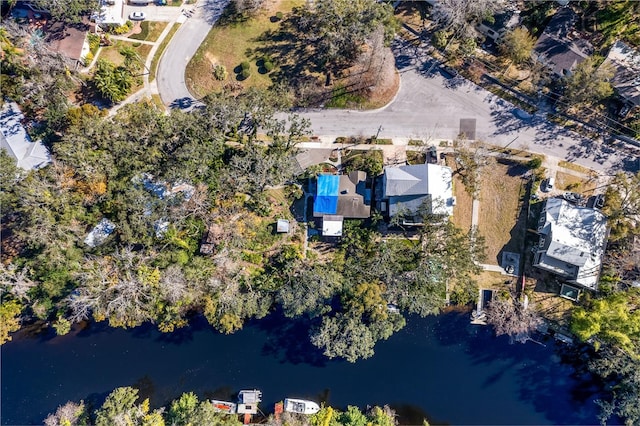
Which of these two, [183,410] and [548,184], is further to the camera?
[548,184]

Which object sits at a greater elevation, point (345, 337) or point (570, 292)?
point (570, 292)

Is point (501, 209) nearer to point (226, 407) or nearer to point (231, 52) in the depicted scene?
point (231, 52)

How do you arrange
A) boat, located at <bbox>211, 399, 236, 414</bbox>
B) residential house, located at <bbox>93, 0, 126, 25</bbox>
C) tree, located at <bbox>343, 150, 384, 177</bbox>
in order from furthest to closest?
residential house, located at <bbox>93, 0, 126, 25</bbox>
tree, located at <bbox>343, 150, 384, 177</bbox>
boat, located at <bbox>211, 399, 236, 414</bbox>

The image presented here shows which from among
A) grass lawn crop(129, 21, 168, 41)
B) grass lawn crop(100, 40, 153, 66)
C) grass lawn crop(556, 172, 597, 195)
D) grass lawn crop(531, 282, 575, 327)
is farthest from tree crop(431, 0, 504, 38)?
grass lawn crop(100, 40, 153, 66)

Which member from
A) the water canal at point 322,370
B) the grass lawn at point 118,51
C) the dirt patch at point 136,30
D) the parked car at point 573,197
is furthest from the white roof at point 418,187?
the dirt patch at point 136,30

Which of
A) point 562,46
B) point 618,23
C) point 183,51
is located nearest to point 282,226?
point 183,51

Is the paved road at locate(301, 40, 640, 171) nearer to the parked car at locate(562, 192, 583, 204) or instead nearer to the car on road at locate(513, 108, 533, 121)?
the car on road at locate(513, 108, 533, 121)

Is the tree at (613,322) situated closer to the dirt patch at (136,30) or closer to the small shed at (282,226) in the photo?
the small shed at (282,226)

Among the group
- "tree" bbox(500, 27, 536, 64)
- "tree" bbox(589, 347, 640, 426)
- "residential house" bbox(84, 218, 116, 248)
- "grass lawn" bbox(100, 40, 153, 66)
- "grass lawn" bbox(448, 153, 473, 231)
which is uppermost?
"tree" bbox(500, 27, 536, 64)
